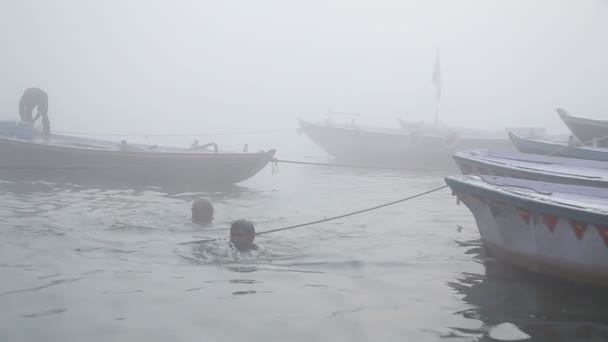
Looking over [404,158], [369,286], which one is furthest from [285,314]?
[404,158]

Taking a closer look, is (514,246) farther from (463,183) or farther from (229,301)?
(229,301)

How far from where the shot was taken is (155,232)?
29.7 ft

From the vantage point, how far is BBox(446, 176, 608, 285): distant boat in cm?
611

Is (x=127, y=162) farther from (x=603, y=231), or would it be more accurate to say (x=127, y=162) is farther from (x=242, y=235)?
(x=603, y=231)

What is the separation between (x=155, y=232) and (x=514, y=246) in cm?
508

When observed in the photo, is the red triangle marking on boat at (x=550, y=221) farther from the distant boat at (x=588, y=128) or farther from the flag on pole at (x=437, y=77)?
the flag on pole at (x=437, y=77)

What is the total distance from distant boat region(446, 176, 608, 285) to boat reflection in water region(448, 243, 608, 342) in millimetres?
138

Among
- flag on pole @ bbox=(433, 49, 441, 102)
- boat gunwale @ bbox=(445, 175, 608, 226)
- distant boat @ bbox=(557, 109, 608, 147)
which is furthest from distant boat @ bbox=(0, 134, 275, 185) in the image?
flag on pole @ bbox=(433, 49, 441, 102)

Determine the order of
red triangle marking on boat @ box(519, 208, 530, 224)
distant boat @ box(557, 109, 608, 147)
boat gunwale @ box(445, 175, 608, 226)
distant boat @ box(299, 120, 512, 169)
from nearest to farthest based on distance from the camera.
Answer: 1. boat gunwale @ box(445, 175, 608, 226)
2. red triangle marking on boat @ box(519, 208, 530, 224)
3. distant boat @ box(557, 109, 608, 147)
4. distant boat @ box(299, 120, 512, 169)

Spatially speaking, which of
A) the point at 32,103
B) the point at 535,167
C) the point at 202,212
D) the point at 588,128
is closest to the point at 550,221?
the point at 535,167

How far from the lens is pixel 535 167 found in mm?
9773

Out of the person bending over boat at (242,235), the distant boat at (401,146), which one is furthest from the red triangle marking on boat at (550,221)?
the distant boat at (401,146)

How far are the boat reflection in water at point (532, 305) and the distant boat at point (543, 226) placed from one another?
14 cm

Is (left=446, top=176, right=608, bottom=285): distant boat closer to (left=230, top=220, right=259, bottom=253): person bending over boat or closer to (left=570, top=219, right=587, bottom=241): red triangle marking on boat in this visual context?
(left=570, top=219, right=587, bottom=241): red triangle marking on boat
